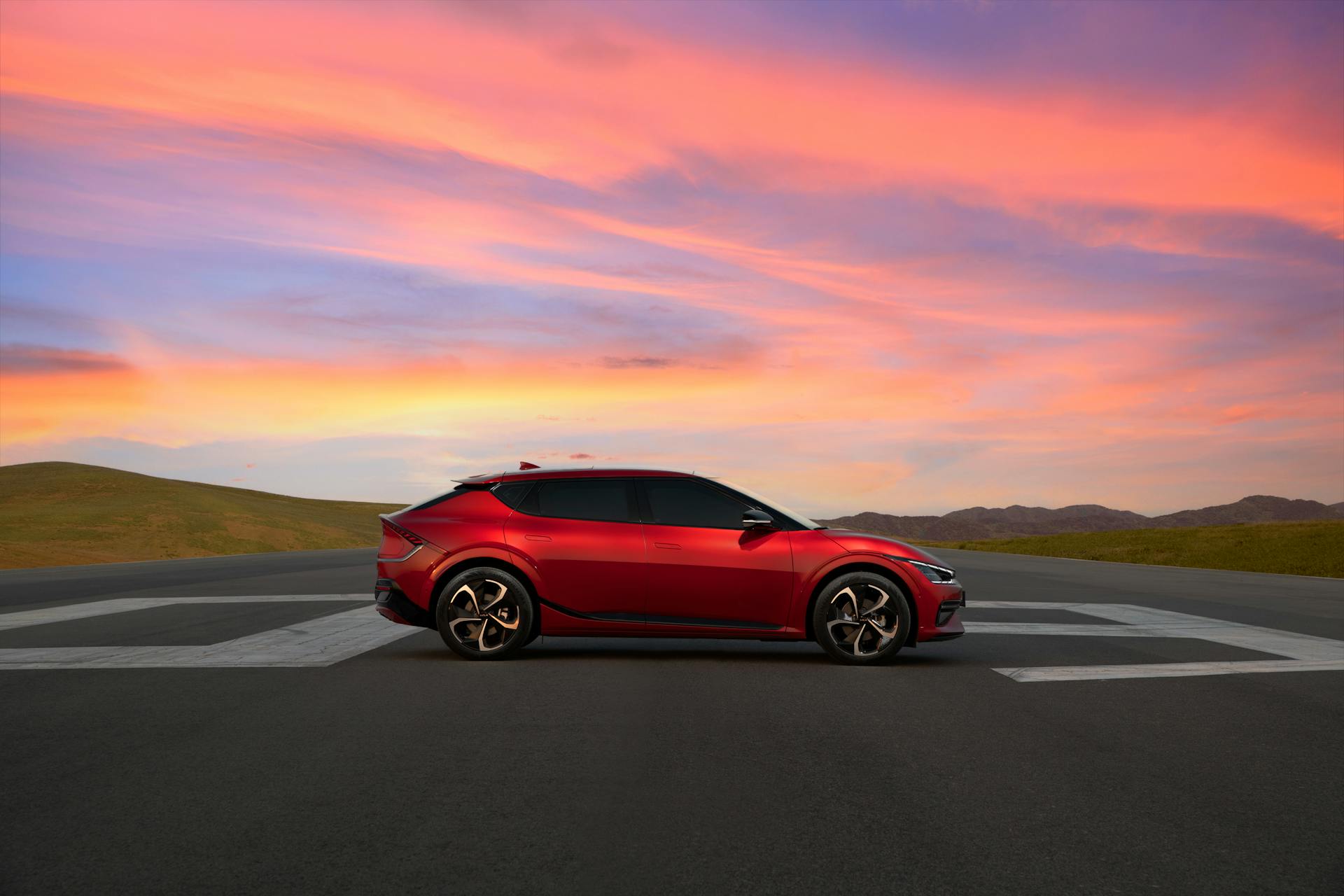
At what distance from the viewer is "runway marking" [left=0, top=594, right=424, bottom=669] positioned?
9.45 m

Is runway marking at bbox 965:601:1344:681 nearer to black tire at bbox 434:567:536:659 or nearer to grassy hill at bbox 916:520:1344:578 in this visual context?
black tire at bbox 434:567:536:659

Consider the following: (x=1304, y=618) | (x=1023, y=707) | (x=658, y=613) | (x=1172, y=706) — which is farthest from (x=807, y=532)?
(x=1304, y=618)

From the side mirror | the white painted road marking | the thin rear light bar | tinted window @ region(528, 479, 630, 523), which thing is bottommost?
the white painted road marking

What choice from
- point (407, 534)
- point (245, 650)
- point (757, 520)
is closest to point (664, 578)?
point (757, 520)

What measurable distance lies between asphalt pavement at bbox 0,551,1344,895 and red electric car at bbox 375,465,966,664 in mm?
371

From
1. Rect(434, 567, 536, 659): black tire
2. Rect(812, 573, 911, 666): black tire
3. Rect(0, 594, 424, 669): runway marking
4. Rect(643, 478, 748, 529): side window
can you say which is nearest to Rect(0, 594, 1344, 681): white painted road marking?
Rect(0, 594, 424, 669): runway marking

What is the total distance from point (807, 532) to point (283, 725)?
4.60m

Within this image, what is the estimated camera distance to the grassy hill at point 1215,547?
3531 cm

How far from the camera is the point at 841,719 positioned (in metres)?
7.13

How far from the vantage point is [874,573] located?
9.48 m

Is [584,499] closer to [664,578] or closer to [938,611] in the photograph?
[664,578]

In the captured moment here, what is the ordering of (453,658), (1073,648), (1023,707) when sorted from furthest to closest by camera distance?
(1073,648) → (453,658) → (1023,707)

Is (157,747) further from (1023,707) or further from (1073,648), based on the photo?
(1073,648)

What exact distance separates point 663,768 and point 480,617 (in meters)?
4.11
